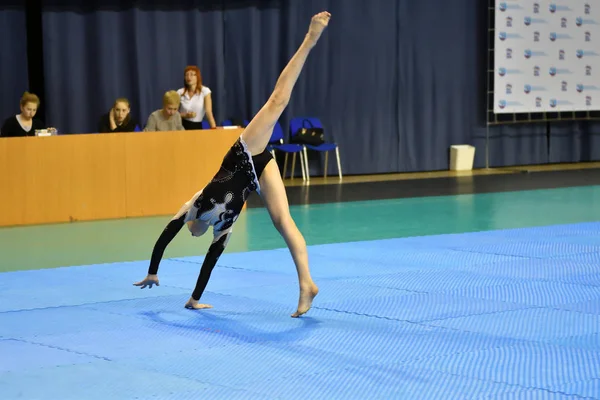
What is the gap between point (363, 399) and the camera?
4.57 meters

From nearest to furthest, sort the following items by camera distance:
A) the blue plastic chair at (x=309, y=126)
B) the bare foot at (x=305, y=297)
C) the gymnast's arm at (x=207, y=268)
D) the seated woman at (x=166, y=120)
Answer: the bare foot at (x=305, y=297) < the gymnast's arm at (x=207, y=268) < the seated woman at (x=166, y=120) < the blue plastic chair at (x=309, y=126)

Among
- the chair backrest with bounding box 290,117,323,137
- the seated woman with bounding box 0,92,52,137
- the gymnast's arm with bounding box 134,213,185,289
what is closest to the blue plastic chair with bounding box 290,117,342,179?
the chair backrest with bounding box 290,117,323,137

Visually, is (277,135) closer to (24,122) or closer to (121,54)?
(121,54)

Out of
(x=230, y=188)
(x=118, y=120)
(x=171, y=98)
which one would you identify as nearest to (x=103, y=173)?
(x=118, y=120)

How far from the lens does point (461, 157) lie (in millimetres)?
16469

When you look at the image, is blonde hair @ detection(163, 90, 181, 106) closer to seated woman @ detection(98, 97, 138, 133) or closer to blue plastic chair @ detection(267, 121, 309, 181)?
seated woman @ detection(98, 97, 138, 133)

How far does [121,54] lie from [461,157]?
18.4 feet

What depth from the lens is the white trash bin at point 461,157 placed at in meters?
16.4

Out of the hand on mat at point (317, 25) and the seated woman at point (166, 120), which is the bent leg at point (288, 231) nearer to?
the hand on mat at point (317, 25)

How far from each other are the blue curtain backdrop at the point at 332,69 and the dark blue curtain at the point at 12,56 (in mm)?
317

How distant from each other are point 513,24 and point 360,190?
174 inches

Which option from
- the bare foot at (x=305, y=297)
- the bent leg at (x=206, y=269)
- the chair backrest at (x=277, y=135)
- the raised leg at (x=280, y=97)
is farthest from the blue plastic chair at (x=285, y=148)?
the bare foot at (x=305, y=297)

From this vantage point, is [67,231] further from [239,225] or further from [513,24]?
[513,24]

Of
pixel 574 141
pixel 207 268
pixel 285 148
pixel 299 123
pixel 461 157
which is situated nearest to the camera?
pixel 207 268
